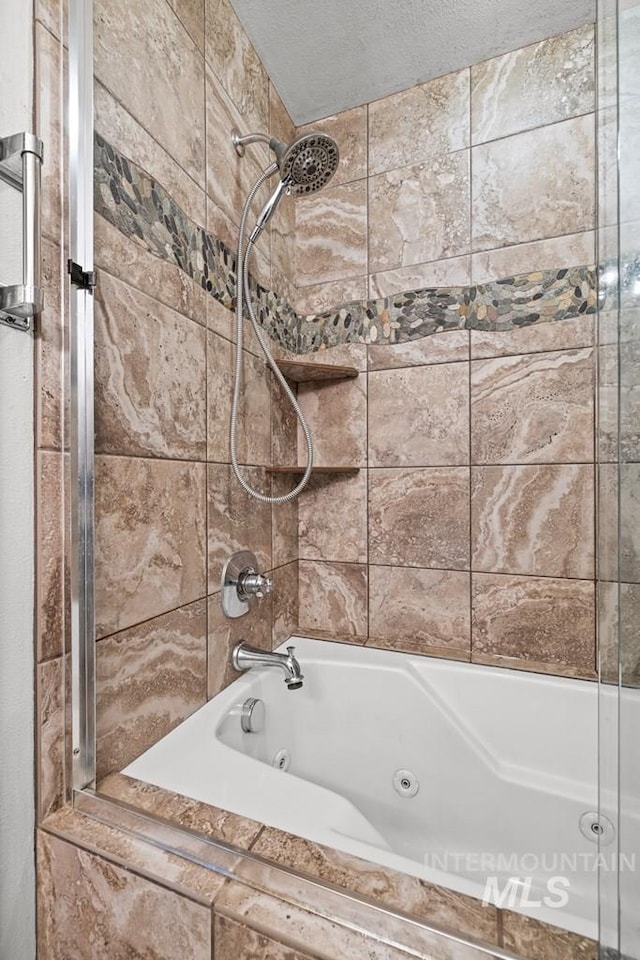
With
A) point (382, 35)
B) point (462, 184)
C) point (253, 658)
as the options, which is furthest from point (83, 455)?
point (382, 35)

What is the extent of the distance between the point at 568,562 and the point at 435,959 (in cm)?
91

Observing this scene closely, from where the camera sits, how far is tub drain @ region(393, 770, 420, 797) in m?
1.02

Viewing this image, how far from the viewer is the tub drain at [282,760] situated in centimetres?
102

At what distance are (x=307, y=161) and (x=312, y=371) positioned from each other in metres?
0.48

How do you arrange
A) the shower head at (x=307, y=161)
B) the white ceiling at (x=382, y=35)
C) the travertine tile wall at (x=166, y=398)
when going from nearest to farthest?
1. the travertine tile wall at (x=166, y=398)
2. the shower head at (x=307, y=161)
3. the white ceiling at (x=382, y=35)

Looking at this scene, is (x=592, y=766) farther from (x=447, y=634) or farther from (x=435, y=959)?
(x=435, y=959)

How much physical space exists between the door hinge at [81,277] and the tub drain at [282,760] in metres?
1.01

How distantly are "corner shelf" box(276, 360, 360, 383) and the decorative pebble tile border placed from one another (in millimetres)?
98

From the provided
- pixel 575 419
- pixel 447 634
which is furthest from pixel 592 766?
pixel 575 419

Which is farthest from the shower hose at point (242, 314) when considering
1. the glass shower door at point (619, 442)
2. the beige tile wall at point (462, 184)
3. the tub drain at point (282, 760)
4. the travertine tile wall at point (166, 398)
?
the glass shower door at point (619, 442)

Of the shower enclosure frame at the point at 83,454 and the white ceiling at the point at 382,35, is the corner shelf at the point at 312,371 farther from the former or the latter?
the white ceiling at the point at 382,35

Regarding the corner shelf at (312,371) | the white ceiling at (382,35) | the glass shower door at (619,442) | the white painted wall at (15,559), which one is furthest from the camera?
the corner shelf at (312,371)

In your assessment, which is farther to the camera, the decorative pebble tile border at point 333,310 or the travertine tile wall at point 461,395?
the travertine tile wall at point 461,395

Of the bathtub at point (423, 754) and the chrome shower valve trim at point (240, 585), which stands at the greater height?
the chrome shower valve trim at point (240, 585)
